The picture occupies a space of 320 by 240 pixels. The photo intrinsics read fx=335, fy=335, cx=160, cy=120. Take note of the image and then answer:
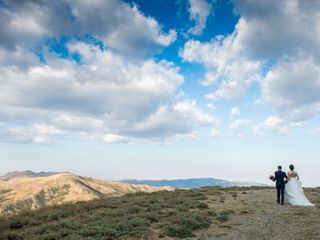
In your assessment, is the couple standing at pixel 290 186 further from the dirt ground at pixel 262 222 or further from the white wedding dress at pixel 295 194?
the dirt ground at pixel 262 222

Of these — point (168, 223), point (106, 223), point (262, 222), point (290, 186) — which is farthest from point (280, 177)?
point (106, 223)

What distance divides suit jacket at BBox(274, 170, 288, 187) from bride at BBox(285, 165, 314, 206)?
57 cm

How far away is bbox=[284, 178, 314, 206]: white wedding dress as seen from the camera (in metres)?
27.2

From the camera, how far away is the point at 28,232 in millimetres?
17922

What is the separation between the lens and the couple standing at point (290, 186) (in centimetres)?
2750

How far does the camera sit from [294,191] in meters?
27.8

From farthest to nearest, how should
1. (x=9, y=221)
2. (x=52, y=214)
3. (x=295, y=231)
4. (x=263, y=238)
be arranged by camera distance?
(x=52, y=214) → (x=9, y=221) → (x=295, y=231) → (x=263, y=238)

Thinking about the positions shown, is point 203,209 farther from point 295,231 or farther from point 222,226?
point 295,231

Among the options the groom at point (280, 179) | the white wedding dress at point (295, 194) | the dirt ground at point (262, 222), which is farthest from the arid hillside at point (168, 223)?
the groom at point (280, 179)

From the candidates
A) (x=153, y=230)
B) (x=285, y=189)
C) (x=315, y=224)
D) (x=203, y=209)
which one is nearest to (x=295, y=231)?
(x=315, y=224)

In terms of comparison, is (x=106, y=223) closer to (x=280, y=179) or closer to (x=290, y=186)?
(x=280, y=179)

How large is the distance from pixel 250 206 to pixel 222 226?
8.56 meters

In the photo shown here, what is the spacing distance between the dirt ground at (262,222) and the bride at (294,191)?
75 cm

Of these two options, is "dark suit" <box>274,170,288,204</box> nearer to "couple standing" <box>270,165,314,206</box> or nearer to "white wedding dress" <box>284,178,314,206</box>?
"couple standing" <box>270,165,314,206</box>
